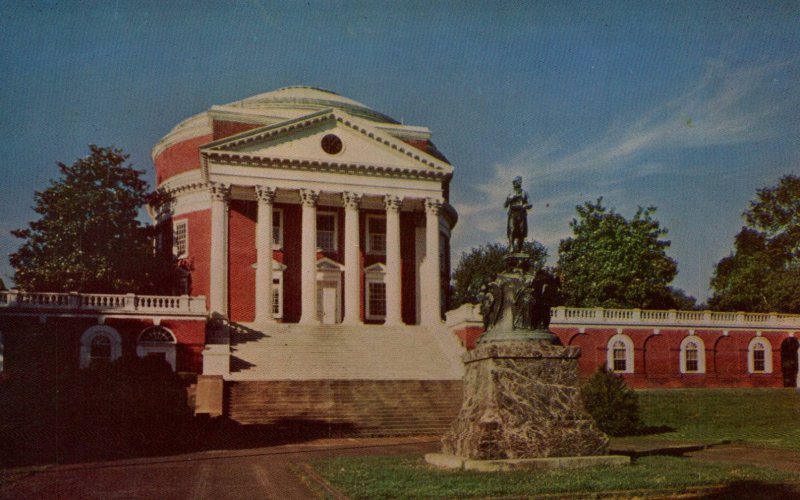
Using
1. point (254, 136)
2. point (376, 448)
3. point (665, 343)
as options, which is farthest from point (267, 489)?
point (665, 343)

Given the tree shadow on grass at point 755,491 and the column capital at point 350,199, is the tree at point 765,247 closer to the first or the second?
the column capital at point 350,199

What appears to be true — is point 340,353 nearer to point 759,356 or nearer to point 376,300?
point 376,300

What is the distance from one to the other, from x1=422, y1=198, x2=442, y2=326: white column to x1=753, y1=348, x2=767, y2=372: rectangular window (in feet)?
65.1

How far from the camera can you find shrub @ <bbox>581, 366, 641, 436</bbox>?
2738 cm

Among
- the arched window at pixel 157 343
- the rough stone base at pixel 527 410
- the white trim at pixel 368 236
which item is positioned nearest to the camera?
the rough stone base at pixel 527 410

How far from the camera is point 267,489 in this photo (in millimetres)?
14633

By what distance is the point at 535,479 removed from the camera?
42.5ft

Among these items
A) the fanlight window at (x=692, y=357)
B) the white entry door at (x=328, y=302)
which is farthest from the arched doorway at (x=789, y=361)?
the white entry door at (x=328, y=302)

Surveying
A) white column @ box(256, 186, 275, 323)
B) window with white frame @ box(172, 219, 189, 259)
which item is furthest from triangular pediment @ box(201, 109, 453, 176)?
window with white frame @ box(172, 219, 189, 259)

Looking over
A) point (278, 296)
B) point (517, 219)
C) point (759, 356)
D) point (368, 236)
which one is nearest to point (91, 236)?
point (278, 296)

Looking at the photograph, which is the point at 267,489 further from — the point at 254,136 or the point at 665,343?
the point at 665,343

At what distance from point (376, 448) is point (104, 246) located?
28130mm

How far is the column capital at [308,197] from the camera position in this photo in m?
46.3

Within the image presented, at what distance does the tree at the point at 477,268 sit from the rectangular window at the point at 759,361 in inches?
1182
